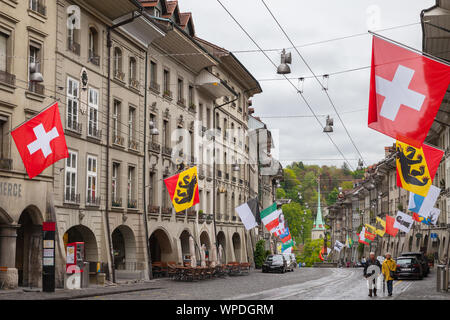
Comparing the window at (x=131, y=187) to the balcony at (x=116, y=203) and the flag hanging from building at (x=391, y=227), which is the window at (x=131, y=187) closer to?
the balcony at (x=116, y=203)

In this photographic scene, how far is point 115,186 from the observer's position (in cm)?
3428

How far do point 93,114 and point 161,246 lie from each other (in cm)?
1249

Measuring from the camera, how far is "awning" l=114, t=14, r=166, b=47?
34694 millimetres

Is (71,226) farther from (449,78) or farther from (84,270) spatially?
(449,78)

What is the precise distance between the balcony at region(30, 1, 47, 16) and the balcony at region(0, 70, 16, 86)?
11.0 ft

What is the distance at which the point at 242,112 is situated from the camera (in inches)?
2458

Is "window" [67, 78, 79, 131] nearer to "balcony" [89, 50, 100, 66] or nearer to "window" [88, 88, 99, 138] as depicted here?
"window" [88, 88, 99, 138]

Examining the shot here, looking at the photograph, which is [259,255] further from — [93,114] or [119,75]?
[93,114]

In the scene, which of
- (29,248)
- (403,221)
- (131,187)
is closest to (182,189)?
(131,187)

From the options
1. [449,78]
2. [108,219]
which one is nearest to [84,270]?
[108,219]

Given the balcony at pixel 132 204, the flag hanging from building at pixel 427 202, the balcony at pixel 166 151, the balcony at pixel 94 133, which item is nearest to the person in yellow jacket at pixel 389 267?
the flag hanging from building at pixel 427 202

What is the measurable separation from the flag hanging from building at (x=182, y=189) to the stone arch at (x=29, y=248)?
800 centimetres

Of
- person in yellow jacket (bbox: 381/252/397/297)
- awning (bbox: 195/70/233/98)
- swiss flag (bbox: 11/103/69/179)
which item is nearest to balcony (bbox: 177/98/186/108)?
awning (bbox: 195/70/233/98)
